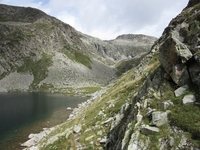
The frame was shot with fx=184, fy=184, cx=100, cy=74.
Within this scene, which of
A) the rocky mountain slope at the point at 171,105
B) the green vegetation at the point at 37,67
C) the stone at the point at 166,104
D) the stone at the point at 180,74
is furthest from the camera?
the green vegetation at the point at 37,67

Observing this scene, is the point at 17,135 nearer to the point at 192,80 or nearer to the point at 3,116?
the point at 3,116

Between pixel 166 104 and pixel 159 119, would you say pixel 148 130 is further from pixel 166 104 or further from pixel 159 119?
pixel 166 104

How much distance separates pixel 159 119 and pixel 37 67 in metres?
180

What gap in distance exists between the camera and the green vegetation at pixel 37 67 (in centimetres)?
16755

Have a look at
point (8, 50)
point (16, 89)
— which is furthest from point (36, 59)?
point (16, 89)

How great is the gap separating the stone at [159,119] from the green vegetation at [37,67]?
510ft

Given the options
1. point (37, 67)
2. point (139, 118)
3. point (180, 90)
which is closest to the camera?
point (180, 90)

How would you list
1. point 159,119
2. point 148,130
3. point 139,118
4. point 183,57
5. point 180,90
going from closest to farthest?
point 148,130 → point 159,119 → point 180,90 → point 139,118 → point 183,57

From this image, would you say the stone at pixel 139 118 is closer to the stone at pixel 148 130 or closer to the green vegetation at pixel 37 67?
the stone at pixel 148 130

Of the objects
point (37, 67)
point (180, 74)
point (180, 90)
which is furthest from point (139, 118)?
point (37, 67)

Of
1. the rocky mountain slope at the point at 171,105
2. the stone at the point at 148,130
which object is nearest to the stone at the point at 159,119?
the rocky mountain slope at the point at 171,105

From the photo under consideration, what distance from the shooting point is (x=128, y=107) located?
22.2 metres

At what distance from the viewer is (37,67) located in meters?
180

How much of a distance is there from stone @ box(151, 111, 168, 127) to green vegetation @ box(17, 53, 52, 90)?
155 meters
